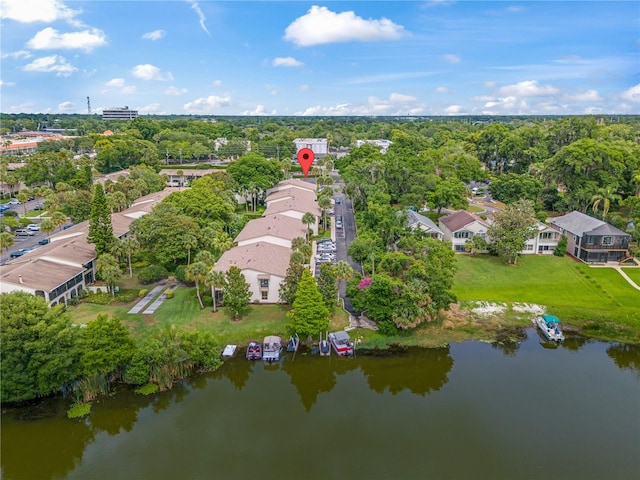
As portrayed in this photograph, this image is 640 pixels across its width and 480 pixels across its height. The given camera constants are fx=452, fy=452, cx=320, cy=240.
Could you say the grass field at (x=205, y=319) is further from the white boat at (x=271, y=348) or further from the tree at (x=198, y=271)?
the tree at (x=198, y=271)

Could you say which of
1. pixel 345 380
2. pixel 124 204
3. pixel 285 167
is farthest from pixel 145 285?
pixel 285 167

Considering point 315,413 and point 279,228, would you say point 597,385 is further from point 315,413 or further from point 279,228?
point 279,228

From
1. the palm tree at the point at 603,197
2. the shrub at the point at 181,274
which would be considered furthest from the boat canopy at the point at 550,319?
the shrub at the point at 181,274

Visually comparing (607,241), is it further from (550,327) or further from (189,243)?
(189,243)

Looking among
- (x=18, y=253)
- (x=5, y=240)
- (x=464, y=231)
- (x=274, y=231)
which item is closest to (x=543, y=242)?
(x=464, y=231)

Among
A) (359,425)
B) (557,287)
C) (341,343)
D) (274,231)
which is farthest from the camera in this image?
(274,231)

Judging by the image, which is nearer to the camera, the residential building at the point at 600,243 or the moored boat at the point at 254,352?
the moored boat at the point at 254,352
